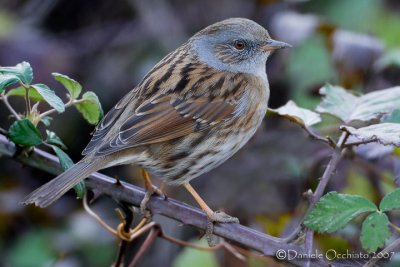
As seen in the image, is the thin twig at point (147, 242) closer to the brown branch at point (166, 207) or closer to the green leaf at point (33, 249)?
the brown branch at point (166, 207)

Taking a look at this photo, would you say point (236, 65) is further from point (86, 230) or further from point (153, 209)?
point (86, 230)

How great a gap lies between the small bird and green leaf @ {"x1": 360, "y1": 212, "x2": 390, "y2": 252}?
784 mm

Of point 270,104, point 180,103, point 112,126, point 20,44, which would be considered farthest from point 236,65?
point 20,44

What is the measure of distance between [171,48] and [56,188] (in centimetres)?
324

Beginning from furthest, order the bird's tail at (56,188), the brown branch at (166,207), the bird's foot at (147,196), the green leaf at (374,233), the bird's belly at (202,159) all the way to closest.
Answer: the bird's belly at (202,159), the bird's foot at (147,196), the bird's tail at (56,188), the brown branch at (166,207), the green leaf at (374,233)

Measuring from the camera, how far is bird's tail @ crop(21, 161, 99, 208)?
2328 millimetres

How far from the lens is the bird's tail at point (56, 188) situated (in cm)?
233

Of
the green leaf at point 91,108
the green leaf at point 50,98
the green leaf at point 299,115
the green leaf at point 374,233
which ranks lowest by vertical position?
the green leaf at point 374,233

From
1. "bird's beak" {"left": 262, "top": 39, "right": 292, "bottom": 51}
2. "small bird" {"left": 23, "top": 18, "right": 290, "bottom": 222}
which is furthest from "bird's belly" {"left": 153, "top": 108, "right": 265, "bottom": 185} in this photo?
"bird's beak" {"left": 262, "top": 39, "right": 292, "bottom": 51}

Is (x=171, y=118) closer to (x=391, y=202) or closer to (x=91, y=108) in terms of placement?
(x=91, y=108)

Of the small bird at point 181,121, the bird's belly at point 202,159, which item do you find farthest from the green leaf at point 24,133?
the bird's belly at point 202,159

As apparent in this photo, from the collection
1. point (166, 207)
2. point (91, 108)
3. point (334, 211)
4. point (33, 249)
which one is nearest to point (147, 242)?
point (166, 207)

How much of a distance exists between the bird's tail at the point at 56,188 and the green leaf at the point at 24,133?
166mm

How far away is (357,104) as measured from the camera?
264cm
